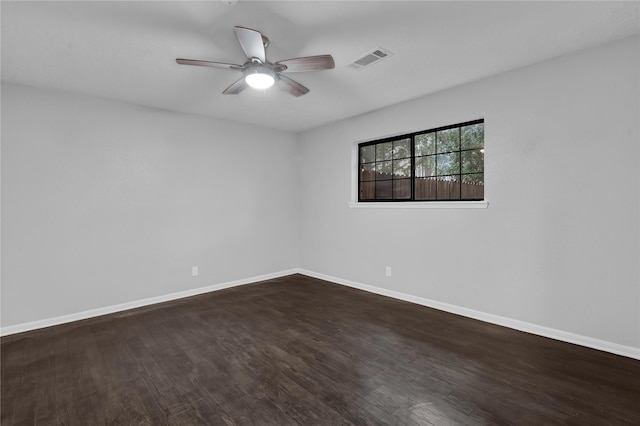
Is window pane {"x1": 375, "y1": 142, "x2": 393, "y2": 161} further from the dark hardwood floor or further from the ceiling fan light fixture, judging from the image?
the ceiling fan light fixture

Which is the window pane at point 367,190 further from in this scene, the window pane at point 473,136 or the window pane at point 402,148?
the window pane at point 473,136

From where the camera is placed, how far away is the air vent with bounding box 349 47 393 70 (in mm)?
2613

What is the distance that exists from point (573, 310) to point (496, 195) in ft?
3.99

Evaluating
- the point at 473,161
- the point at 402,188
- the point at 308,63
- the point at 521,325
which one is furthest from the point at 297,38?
the point at 521,325

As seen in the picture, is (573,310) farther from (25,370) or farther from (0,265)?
(0,265)

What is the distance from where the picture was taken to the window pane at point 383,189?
4332mm

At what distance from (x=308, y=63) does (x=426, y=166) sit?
7.30 feet

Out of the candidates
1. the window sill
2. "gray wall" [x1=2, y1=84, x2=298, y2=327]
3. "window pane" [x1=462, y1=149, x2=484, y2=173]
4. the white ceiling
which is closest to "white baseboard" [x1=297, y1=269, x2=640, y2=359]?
the window sill

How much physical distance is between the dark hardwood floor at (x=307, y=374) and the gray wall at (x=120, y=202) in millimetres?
583

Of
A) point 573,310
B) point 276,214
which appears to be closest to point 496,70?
point 573,310

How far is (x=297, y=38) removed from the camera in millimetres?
2371

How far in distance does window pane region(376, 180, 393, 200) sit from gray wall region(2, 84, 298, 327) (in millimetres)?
1843

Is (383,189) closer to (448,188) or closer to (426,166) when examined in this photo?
(426,166)

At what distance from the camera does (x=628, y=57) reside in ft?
8.02
